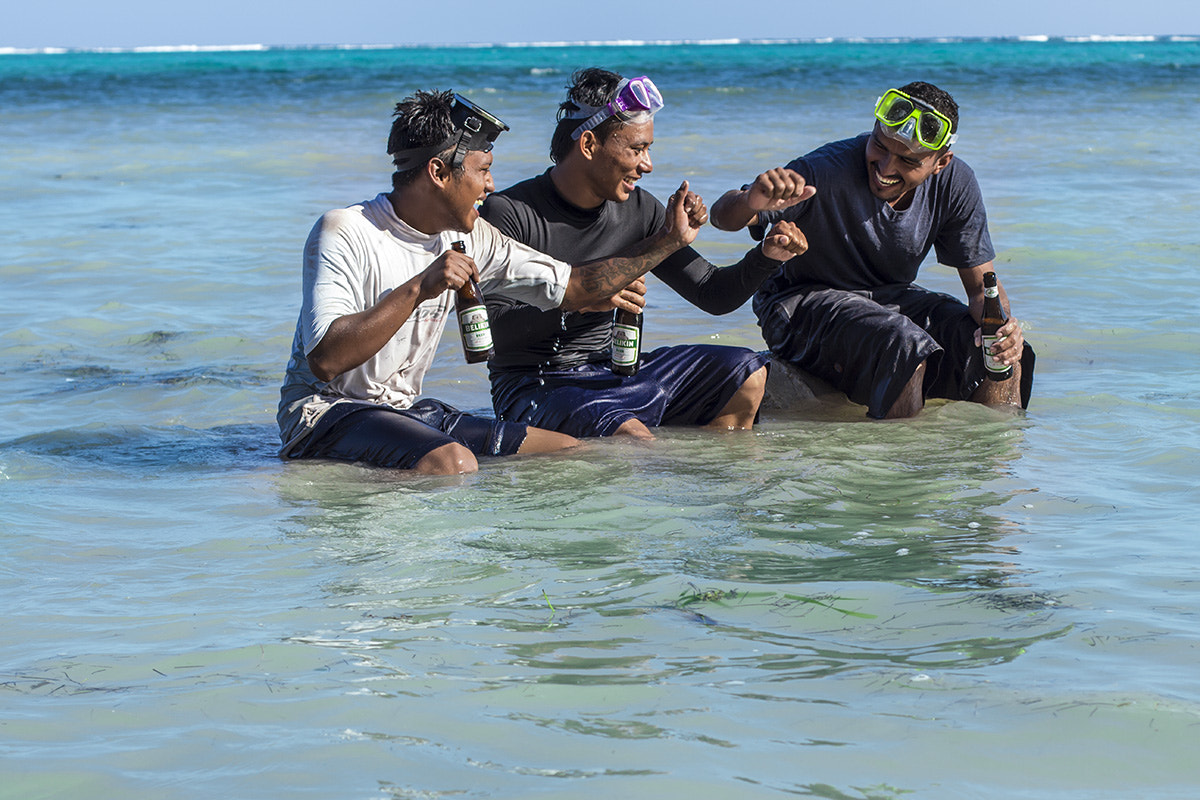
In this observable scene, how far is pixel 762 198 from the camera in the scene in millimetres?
6039

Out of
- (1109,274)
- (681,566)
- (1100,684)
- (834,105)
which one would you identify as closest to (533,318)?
(681,566)

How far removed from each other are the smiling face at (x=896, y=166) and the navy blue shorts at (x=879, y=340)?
58 centimetres

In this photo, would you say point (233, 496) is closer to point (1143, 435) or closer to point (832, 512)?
point (832, 512)

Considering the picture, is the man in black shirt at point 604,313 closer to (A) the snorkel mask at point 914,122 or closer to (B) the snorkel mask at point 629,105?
(B) the snorkel mask at point 629,105

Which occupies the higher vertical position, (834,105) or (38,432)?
(834,105)

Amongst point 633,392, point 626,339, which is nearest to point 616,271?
point 626,339

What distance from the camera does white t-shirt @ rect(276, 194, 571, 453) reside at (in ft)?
17.6

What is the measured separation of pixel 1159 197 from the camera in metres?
14.8

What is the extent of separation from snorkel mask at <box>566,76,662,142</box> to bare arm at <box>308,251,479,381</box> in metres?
1.14

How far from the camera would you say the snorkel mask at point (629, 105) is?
19.1ft

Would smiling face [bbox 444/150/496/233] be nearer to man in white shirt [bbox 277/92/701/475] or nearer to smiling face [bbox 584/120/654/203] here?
man in white shirt [bbox 277/92/701/475]

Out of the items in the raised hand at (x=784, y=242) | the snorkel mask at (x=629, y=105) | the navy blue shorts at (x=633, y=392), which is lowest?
the navy blue shorts at (x=633, y=392)

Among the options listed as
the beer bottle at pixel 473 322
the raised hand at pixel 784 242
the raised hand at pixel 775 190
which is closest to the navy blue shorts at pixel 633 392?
the raised hand at pixel 784 242

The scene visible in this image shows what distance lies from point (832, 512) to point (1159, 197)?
1156cm
